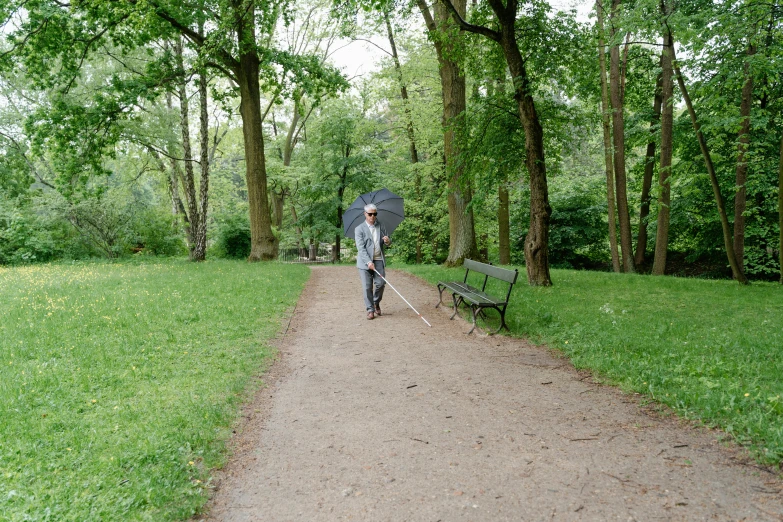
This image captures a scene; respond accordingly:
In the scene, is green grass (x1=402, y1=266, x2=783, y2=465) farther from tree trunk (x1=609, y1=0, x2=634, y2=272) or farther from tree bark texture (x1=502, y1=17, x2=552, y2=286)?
tree trunk (x1=609, y1=0, x2=634, y2=272)

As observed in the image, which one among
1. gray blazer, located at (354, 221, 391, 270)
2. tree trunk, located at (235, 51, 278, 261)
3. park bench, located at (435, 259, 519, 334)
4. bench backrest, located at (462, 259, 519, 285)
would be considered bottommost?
park bench, located at (435, 259, 519, 334)

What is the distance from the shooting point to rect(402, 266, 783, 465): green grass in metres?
4.07

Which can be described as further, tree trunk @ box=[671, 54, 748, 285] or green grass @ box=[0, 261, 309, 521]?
tree trunk @ box=[671, 54, 748, 285]

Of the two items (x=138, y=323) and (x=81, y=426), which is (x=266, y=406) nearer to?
(x=81, y=426)

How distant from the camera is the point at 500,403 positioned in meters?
4.60

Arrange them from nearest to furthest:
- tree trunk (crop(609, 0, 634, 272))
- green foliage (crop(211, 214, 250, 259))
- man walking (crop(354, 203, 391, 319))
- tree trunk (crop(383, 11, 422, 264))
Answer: man walking (crop(354, 203, 391, 319)) → tree trunk (crop(609, 0, 634, 272)) → tree trunk (crop(383, 11, 422, 264)) → green foliage (crop(211, 214, 250, 259))

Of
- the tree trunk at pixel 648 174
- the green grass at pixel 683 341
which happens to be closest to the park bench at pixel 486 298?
the green grass at pixel 683 341

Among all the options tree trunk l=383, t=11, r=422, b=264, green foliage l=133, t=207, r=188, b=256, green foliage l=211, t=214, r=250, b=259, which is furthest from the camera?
green foliage l=211, t=214, r=250, b=259

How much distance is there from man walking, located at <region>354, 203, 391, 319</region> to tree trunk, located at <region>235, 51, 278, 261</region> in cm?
992

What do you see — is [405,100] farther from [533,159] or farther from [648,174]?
[533,159]

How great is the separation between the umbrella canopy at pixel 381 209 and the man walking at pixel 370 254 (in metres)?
0.66

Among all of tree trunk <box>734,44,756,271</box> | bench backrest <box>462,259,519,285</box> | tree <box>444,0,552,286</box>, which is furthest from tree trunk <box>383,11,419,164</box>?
bench backrest <box>462,259,519,285</box>

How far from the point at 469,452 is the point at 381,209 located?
643 centimetres

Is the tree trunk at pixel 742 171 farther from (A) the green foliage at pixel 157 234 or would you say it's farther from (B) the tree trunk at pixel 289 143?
(B) the tree trunk at pixel 289 143
